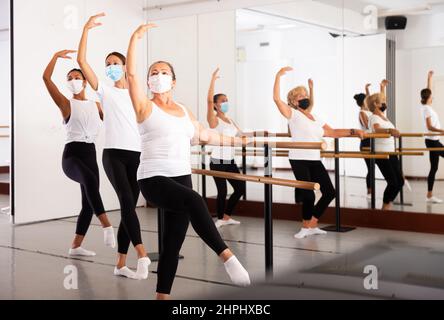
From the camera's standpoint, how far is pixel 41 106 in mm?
7406

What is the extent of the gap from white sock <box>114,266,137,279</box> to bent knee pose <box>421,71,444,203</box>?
339 cm

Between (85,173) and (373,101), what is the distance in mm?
3252

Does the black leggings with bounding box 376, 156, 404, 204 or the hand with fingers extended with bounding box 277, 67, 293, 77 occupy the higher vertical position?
the hand with fingers extended with bounding box 277, 67, 293, 77

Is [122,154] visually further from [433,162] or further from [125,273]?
[433,162]

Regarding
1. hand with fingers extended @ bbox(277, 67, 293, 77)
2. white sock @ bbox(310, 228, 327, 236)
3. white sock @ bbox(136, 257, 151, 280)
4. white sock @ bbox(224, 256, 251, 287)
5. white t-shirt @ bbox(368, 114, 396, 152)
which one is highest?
hand with fingers extended @ bbox(277, 67, 293, 77)

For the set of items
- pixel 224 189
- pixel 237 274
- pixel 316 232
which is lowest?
pixel 316 232

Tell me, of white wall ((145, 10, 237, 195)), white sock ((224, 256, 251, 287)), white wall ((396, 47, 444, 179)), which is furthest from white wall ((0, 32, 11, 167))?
white sock ((224, 256, 251, 287))

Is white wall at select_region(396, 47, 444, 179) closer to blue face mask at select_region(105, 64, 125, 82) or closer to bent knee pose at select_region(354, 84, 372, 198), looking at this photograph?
bent knee pose at select_region(354, 84, 372, 198)

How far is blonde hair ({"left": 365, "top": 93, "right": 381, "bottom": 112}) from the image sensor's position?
675cm

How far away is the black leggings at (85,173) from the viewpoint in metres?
5.07

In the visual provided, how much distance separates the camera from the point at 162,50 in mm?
8461

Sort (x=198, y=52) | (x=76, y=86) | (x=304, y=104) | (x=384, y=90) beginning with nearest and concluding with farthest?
1. (x=76, y=86)
2. (x=304, y=104)
3. (x=384, y=90)
4. (x=198, y=52)

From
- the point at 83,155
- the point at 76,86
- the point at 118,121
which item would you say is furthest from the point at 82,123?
the point at 118,121
